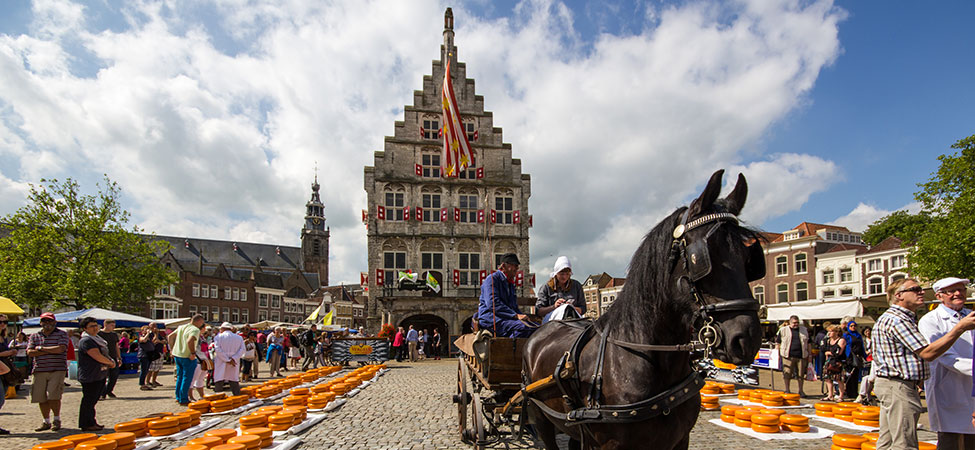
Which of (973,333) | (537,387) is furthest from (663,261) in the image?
(973,333)

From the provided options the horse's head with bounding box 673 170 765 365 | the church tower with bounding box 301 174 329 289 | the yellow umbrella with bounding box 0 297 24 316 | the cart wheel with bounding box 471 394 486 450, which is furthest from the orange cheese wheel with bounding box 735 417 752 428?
the church tower with bounding box 301 174 329 289

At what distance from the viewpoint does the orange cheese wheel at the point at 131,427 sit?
6897 mm

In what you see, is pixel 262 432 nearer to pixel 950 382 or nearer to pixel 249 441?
pixel 249 441

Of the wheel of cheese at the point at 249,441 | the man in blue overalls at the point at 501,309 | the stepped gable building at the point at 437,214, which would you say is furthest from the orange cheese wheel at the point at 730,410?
the stepped gable building at the point at 437,214

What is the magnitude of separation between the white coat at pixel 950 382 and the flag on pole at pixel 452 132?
22.0 meters

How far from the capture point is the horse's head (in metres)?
2.22

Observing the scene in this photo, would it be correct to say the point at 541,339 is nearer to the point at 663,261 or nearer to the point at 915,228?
the point at 663,261

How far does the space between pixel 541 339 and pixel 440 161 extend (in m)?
31.6

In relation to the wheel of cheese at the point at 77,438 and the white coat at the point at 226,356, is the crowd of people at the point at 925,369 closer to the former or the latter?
the wheel of cheese at the point at 77,438

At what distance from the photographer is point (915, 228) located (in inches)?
1110

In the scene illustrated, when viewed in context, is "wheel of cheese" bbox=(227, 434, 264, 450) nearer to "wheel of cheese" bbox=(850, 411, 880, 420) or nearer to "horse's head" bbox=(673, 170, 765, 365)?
"horse's head" bbox=(673, 170, 765, 365)

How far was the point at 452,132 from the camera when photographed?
1027 inches

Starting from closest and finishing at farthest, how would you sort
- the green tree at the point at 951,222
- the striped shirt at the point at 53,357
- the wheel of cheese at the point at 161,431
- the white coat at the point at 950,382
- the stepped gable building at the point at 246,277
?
the white coat at the point at 950,382
the wheel of cheese at the point at 161,431
the striped shirt at the point at 53,357
the green tree at the point at 951,222
the stepped gable building at the point at 246,277

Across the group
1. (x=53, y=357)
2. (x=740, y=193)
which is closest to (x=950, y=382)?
(x=740, y=193)
